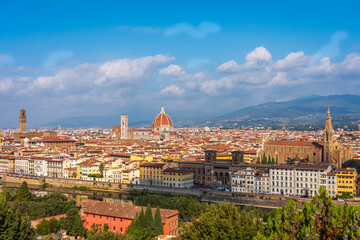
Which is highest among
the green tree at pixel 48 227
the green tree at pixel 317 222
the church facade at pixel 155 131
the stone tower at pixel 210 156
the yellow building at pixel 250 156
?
the church facade at pixel 155 131

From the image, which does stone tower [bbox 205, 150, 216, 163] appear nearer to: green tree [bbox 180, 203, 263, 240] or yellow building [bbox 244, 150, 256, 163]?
yellow building [bbox 244, 150, 256, 163]

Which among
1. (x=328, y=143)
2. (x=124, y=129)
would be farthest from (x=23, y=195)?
(x=124, y=129)

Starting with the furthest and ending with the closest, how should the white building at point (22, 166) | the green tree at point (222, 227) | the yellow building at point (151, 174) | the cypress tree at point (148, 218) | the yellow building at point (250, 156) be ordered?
the yellow building at point (250, 156) < the white building at point (22, 166) < the yellow building at point (151, 174) < the cypress tree at point (148, 218) < the green tree at point (222, 227)

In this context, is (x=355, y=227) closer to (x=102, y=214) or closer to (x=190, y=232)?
(x=190, y=232)

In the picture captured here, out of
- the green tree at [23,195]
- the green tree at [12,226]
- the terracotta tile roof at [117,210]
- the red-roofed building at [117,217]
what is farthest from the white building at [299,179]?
the green tree at [12,226]

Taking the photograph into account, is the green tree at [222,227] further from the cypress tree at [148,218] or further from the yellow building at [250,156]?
the yellow building at [250,156]

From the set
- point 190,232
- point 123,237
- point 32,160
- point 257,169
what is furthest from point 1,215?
point 32,160

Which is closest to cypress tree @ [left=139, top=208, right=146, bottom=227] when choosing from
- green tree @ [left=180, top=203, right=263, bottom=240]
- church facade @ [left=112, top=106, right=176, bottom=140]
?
green tree @ [left=180, top=203, right=263, bottom=240]
